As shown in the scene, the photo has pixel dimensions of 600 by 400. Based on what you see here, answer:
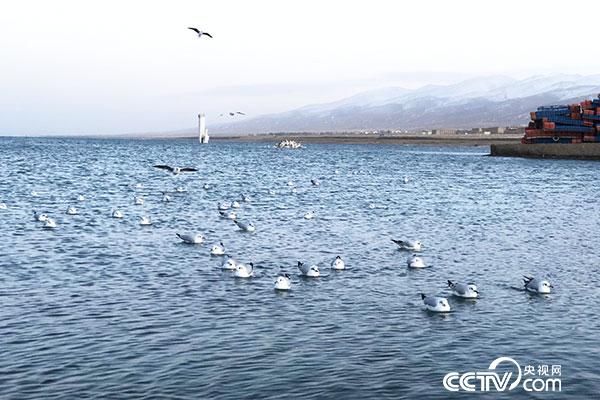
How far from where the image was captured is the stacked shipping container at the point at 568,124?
130m

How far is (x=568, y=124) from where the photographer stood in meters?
133

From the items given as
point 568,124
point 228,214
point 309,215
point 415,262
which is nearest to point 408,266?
point 415,262

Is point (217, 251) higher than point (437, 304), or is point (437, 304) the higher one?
point (217, 251)

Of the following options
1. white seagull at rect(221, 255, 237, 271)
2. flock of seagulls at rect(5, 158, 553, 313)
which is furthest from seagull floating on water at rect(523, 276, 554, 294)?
white seagull at rect(221, 255, 237, 271)

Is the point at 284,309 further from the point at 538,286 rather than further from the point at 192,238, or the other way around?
the point at 192,238

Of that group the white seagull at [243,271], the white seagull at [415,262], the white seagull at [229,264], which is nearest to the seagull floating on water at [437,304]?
the white seagull at [415,262]

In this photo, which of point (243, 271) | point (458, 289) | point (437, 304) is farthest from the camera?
point (243, 271)

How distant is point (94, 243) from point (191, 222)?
33.5ft

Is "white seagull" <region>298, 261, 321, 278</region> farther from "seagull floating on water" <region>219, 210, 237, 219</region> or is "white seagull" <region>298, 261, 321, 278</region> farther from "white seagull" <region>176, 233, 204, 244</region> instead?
"seagull floating on water" <region>219, 210, 237, 219</region>

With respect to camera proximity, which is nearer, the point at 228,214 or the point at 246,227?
the point at 246,227

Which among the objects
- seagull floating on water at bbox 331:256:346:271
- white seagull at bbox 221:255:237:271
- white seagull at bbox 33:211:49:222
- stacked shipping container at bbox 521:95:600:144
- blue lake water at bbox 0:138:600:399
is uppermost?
stacked shipping container at bbox 521:95:600:144

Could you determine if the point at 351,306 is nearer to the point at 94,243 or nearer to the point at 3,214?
the point at 94,243

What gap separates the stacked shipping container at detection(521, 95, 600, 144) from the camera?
130m

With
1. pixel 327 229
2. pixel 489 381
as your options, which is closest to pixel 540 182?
pixel 327 229
